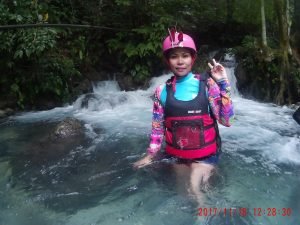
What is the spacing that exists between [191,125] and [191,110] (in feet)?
0.47

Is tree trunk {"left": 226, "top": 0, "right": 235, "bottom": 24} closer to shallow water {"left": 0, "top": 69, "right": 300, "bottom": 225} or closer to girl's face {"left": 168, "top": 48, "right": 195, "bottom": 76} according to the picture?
shallow water {"left": 0, "top": 69, "right": 300, "bottom": 225}

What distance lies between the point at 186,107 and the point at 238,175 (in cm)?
129

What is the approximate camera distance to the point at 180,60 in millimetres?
3354

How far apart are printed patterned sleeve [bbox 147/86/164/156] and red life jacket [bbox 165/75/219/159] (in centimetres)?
9

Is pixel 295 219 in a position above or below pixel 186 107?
below

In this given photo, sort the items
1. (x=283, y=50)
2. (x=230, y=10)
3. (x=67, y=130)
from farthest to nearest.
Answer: (x=230, y=10), (x=283, y=50), (x=67, y=130)

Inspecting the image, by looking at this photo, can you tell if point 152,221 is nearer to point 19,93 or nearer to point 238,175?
point 238,175

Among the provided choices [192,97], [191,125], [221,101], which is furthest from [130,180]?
[221,101]

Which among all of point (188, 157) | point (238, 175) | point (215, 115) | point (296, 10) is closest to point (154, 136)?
point (188, 157)

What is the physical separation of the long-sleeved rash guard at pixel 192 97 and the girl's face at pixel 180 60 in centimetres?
8

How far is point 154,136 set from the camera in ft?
11.9

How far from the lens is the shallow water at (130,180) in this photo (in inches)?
132
